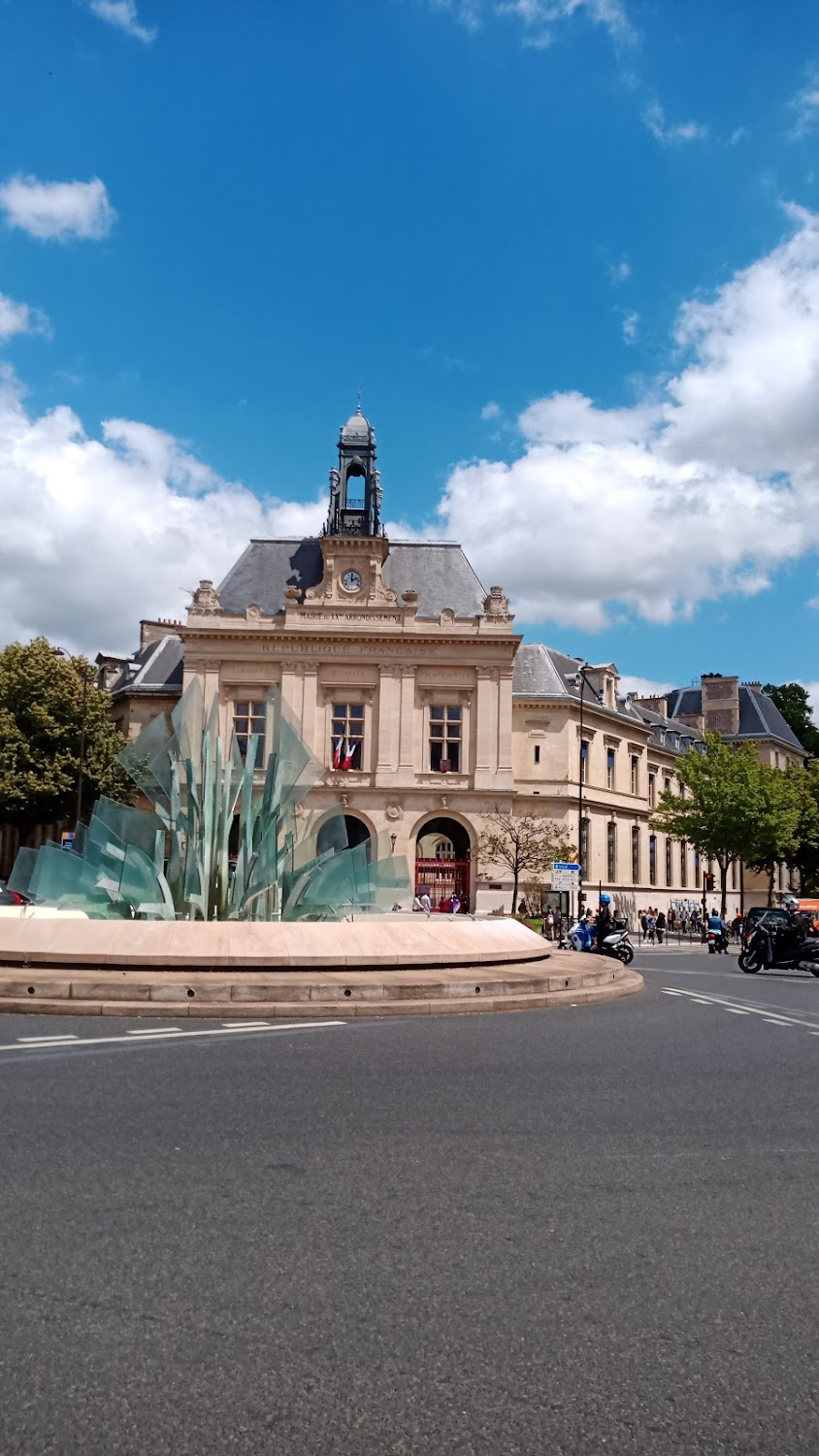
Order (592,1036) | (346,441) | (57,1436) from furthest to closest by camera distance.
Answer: (346,441), (592,1036), (57,1436)

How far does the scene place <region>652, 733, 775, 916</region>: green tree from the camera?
52.1m

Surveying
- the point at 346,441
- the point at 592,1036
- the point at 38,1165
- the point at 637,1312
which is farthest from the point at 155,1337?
the point at 346,441

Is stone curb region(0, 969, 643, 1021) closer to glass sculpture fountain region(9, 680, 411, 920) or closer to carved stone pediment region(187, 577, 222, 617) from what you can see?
glass sculpture fountain region(9, 680, 411, 920)

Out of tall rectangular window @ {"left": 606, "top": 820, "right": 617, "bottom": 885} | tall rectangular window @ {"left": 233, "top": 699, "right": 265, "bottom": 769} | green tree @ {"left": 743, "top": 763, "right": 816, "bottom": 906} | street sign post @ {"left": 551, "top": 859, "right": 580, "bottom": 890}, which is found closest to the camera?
street sign post @ {"left": 551, "top": 859, "right": 580, "bottom": 890}

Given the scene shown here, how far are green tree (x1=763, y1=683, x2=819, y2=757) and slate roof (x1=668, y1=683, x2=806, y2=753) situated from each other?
8.96 m

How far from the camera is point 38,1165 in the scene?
5.68 metres

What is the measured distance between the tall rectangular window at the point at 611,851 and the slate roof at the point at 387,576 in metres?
14.7

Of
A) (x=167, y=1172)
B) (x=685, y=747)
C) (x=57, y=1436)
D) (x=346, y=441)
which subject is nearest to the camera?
(x=57, y=1436)

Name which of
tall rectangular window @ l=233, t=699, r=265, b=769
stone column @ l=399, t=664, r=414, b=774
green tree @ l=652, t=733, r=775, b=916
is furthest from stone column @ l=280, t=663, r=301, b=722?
green tree @ l=652, t=733, r=775, b=916

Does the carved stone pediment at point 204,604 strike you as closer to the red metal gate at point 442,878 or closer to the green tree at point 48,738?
the green tree at point 48,738

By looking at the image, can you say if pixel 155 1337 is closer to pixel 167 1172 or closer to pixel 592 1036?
pixel 167 1172

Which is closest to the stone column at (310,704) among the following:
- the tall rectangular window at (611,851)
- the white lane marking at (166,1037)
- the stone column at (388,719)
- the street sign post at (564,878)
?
the stone column at (388,719)

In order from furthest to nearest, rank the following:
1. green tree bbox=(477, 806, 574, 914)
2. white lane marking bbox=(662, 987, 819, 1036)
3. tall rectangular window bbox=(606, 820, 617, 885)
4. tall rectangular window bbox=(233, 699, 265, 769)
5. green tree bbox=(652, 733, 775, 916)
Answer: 1. tall rectangular window bbox=(606, 820, 617, 885)
2. tall rectangular window bbox=(233, 699, 265, 769)
3. green tree bbox=(652, 733, 775, 916)
4. green tree bbox=(477, 806, 574, 914)
5. white lane marking bbox=(662, 987, 819, 1036)

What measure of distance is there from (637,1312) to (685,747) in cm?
7407
